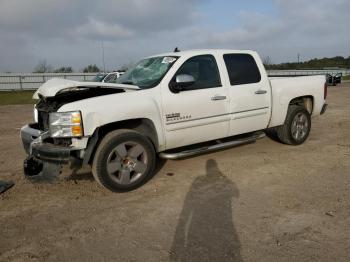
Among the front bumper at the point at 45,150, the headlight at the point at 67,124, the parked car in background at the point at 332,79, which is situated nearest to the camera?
the headlight at the point at 67,124

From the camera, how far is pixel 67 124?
4.64 meters

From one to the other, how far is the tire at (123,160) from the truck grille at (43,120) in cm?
99

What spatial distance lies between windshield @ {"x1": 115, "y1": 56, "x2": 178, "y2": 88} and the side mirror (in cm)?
23

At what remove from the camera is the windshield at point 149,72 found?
5.57 meters

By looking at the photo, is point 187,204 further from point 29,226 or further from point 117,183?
point 29,226

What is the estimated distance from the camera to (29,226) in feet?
13.2

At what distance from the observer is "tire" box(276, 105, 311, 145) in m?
7.24

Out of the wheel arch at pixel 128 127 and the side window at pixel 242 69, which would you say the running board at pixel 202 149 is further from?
the side window at pixel 242 69

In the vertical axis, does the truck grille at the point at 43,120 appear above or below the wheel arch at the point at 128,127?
above

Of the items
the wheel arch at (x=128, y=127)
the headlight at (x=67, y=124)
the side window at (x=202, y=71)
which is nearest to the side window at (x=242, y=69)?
the side window at (x=202, y=71)

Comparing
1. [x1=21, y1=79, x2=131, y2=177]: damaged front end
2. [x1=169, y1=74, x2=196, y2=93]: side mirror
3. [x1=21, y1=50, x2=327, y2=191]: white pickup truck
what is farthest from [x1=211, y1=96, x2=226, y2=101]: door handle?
[x1=21, y1=79, x2=131, y2=177]: damaged front end

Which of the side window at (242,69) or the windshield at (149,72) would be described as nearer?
the windshield at (149,72)

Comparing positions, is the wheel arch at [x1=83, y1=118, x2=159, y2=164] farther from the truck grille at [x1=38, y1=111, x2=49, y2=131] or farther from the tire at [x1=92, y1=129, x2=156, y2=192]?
the truck grille at [x1=38, y1=111, x2=49, y2=131]

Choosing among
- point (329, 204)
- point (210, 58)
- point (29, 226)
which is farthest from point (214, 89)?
point (29, 226)
